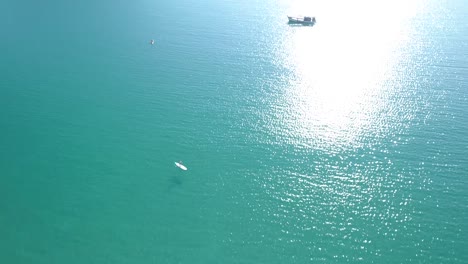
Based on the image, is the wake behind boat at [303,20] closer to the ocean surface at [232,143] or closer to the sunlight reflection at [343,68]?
the sunlight reflection at [343,68]

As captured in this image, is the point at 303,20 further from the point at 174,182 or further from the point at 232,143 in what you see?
the point at 174,182

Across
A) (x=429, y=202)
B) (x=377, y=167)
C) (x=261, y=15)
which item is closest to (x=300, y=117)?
(x=377, y=167)

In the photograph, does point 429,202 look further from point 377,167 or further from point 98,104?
point 98,104

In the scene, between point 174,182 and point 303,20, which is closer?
point 174,182

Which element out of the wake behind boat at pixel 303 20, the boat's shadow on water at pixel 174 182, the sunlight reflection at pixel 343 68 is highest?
the wake behind boat at pixel 303 20

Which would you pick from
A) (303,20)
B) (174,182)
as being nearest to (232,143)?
(174,182)

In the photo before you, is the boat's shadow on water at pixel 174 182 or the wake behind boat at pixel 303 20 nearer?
the boat's shadow on water at pixel 174 182

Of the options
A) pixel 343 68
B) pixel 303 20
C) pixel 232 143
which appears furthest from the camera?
Result: pixel 303 20

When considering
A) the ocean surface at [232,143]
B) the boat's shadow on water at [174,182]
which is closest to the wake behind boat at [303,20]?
the ocean surface at [232,143]
